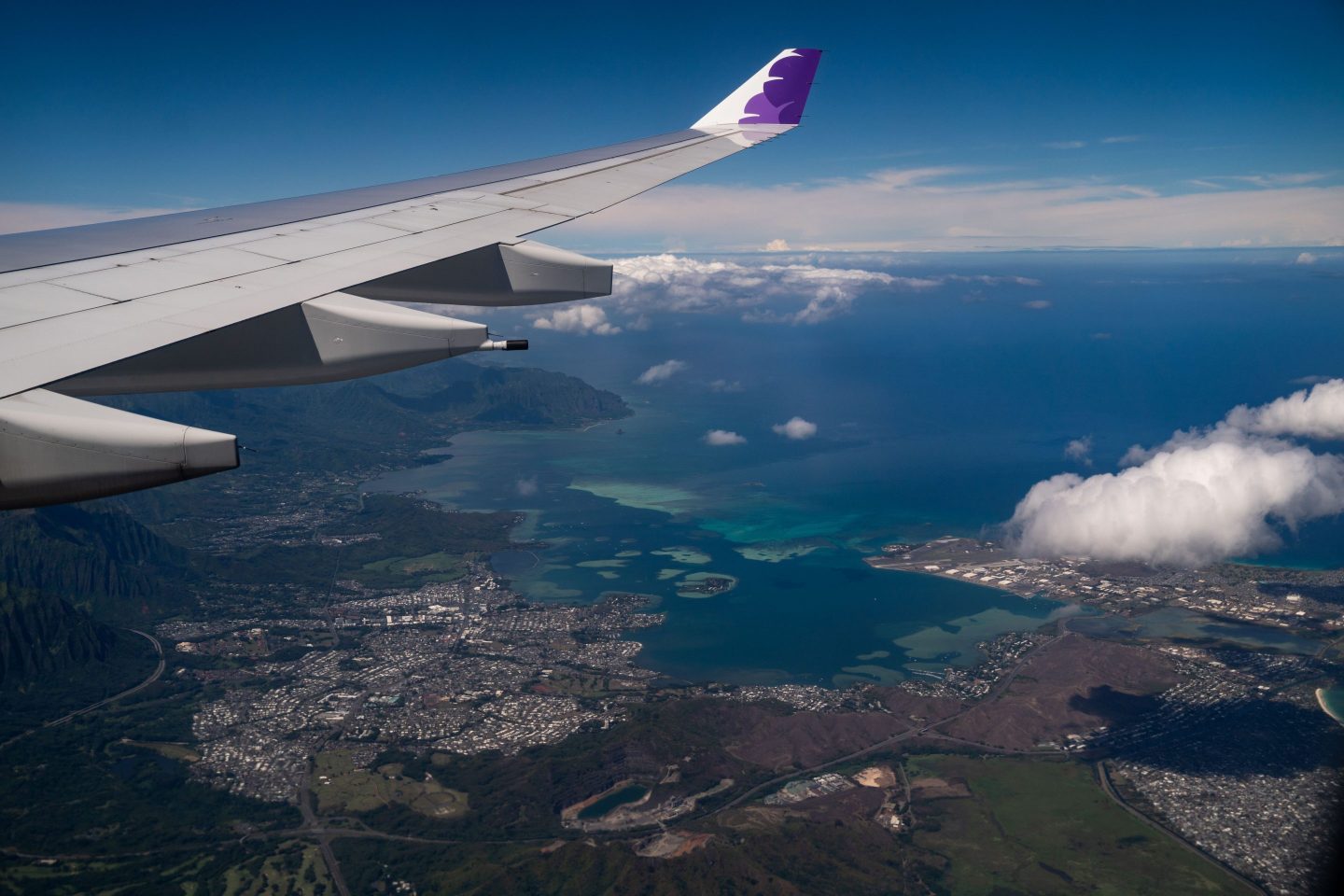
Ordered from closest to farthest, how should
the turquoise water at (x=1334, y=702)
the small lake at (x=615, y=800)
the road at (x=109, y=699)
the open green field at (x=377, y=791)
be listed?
1. the open green field at (x=377, y=791)
2. the small lake at (x=615, y=800)
3. the road at (x=109, y=699)
4. the turquoise water at (x=1334, y=702)

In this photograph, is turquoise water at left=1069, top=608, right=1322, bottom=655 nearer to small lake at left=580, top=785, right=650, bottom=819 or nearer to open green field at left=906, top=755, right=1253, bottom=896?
open green field at left=906, top=755, right=1253, bottom=896

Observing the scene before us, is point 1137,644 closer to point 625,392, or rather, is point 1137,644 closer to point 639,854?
point 639,854

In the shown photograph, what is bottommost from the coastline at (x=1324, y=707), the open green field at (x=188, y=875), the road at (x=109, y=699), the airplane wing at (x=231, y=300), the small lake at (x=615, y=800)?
the coastline at (x=1324, y=707)

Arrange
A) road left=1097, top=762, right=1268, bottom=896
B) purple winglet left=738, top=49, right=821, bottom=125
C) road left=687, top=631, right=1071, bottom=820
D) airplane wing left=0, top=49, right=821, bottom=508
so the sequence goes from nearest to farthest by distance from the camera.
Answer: airplane wing left=0, top=49, right=821, bottom=508 → purple winglet left=738, top=49, right=821, bottom=125 → road left=1097, top=762, right=1268, bottom=896 → road left=687, top=631, right=1071, bottom=820

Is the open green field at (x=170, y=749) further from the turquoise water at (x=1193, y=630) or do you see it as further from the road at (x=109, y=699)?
the turquoise water at (x=1193, y=630)

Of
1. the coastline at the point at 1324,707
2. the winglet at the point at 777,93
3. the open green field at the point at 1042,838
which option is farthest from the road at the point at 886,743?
the winglet at the point at 777,93

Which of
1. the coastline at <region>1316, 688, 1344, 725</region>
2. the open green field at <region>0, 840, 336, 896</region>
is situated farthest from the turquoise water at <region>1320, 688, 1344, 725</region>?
the open green field at <region>0, 840, 336, 896</region>
